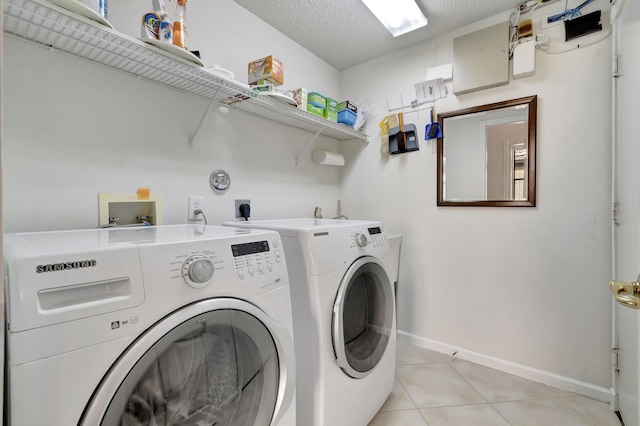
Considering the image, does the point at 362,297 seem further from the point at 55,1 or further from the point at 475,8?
the point at 475,8

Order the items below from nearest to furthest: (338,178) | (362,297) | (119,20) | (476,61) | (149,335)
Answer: (149,335), (119,20), (362,297), (476,61), (338,178)

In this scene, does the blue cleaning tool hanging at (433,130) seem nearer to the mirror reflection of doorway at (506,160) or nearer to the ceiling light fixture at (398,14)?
the mirror reflection of doorway at (506,160)

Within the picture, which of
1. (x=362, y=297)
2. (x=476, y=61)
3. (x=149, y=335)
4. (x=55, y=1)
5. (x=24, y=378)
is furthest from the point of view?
(x=476, y=61)

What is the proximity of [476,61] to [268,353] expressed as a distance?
7.16 feet

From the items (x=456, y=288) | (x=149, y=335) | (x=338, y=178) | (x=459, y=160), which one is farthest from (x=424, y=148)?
(x=149, y=335)

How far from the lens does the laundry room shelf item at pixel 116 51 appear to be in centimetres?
95

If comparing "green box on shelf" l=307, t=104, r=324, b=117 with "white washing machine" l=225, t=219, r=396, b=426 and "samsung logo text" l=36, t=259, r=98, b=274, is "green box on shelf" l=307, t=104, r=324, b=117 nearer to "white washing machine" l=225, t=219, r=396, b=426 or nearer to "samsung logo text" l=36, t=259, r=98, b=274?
"white washing machine" l=225, t=219, r=396, b=426

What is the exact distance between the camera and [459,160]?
2.11 meters

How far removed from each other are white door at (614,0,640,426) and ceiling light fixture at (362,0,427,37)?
3.28ft

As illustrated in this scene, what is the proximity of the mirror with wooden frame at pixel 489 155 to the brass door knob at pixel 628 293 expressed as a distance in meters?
1.24

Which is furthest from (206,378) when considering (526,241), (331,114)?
(526,241)

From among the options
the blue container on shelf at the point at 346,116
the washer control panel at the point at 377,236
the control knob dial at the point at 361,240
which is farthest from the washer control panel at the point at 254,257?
the blue container on shelf at the point at 346,116

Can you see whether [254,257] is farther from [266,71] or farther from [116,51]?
[266,71]

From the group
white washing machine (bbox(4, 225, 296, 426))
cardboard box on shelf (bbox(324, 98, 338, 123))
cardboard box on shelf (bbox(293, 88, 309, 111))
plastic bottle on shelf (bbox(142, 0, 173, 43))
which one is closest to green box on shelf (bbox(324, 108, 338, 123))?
cardboard box on shelf (bbox(324, 98, 338, 123))
